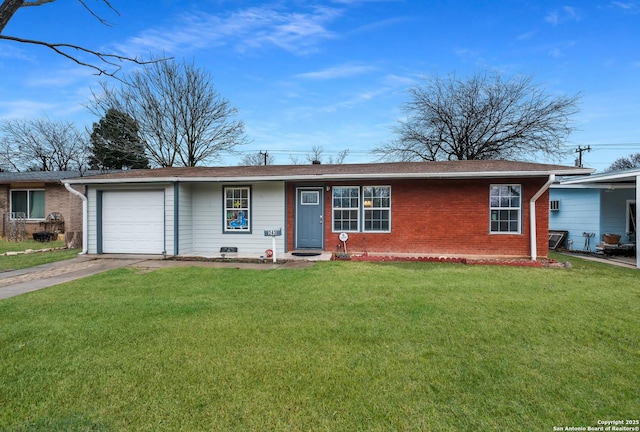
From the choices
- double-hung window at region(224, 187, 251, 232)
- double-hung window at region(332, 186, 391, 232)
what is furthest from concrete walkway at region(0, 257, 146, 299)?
double-hung window at region(332, 186, 391, 232)

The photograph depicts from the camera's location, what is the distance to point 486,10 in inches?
456

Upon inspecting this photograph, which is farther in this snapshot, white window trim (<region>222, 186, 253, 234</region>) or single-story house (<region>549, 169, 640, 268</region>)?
single-story house (<region>549, 169, 640, 268</region>)

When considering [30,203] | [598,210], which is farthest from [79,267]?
[598,210]

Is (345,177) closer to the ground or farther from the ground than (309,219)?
farther from the ground

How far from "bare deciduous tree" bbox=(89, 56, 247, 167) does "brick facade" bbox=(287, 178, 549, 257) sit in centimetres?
1560

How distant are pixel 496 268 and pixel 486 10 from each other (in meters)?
9.17

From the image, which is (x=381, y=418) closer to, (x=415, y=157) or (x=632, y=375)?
(x=632, y=375)

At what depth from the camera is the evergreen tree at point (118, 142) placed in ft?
68.7

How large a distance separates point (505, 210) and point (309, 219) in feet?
19.0

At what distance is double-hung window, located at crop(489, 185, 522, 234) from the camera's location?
9734 millimetres

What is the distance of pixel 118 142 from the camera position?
21844mm

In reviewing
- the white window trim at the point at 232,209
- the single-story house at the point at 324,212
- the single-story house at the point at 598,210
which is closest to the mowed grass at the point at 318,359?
the single-story house at the point at 324,212

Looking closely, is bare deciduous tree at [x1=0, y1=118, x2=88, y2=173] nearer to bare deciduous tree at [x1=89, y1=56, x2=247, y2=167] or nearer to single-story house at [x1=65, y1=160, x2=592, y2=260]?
bare deciduous tree at [x1=89, y1=56, x2=247, y2=167]

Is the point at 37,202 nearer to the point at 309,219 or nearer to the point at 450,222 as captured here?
the point at 309,219
